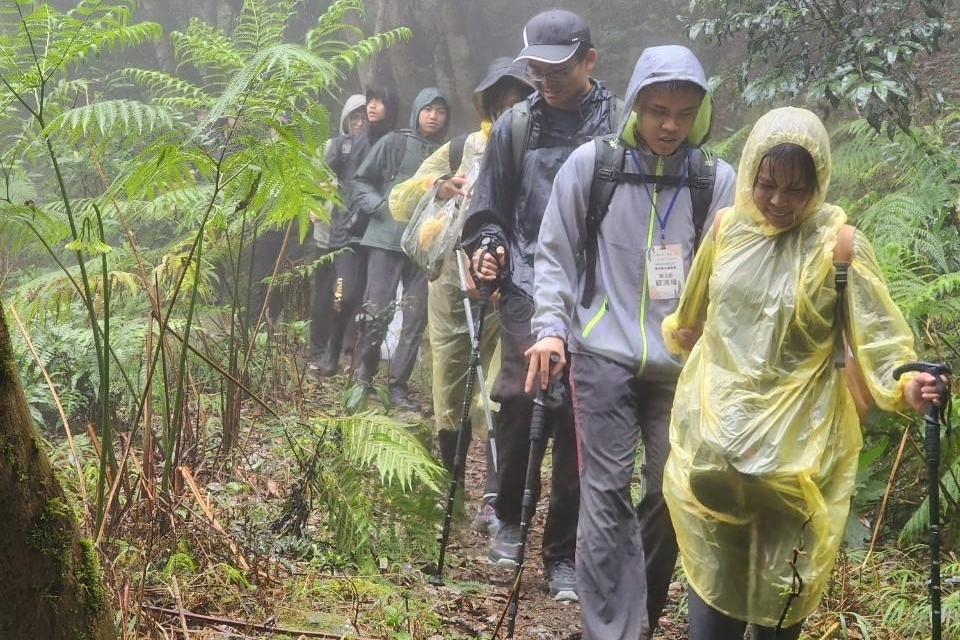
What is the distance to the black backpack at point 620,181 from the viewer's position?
385 cm

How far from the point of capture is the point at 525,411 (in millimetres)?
4719

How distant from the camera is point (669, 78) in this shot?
3680 millimetres

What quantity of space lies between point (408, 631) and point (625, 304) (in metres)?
1.44

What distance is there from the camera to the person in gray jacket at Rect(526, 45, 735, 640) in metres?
3.60

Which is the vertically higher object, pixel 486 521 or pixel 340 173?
pixel 340 173

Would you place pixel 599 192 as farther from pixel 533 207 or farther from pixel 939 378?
pixel 939 378

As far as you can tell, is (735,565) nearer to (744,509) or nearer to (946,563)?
(744,509)

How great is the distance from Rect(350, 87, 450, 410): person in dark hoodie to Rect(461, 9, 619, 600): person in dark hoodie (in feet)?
12.9

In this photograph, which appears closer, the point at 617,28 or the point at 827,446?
the point at 827,446

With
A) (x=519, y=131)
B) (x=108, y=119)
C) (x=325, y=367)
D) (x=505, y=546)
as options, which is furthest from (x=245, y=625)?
(x=325, y=367)

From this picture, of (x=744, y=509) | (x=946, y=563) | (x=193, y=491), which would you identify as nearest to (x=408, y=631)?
(x=193, y=491)

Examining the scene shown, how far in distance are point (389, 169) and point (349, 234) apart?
0.80 meters

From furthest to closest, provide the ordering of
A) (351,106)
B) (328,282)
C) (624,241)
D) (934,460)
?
(351,106), (328,282), (624,241), (934,460)

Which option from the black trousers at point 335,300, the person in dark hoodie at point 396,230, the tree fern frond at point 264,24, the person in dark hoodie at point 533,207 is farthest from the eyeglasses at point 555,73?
the black trousers at point 335,300
